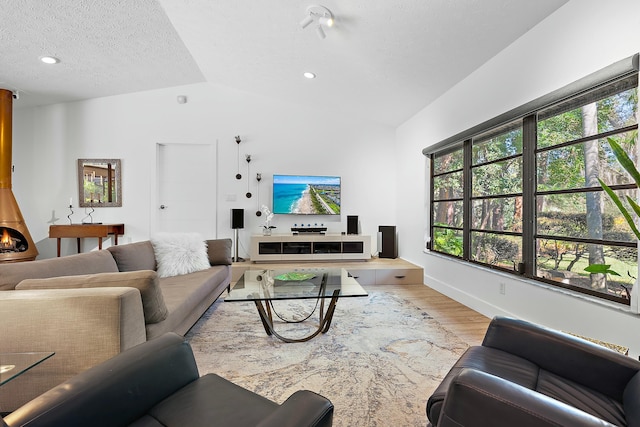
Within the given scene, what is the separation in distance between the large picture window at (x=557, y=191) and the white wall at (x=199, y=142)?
1.96 m

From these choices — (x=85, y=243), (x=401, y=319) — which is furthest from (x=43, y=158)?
(x=401, y=319)

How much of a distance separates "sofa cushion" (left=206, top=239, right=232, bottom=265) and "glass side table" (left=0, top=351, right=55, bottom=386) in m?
2.35

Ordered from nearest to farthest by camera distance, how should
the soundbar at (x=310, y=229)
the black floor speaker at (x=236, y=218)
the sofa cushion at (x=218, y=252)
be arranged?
the sofa cushion at (x=218, y=252), the black floor speaker at (x=236, y=218), the soundbar at (x=310, y=229)

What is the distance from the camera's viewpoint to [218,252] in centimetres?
341

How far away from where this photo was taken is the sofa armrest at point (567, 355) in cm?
111

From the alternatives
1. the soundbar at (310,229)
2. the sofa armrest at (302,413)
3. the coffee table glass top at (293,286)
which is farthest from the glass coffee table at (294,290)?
the soundbar at (310,229)

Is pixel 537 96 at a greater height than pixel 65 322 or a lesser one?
greater

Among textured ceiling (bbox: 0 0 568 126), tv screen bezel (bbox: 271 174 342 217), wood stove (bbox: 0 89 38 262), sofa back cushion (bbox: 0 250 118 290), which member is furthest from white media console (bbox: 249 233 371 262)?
wood stove (bbox: 0 89 38 262)

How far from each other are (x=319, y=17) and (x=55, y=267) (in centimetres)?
274

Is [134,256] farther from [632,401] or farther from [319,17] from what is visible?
[632,401]

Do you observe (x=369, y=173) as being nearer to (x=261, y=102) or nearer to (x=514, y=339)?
(x=261, y=102)

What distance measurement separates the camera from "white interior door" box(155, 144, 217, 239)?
16.4 feet

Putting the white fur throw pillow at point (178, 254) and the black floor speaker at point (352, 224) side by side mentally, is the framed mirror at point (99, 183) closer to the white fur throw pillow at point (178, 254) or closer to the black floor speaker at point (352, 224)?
the white fur throw pillow at point (178, 254)

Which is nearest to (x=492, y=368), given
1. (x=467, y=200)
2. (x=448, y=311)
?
(x=448, y=311)
